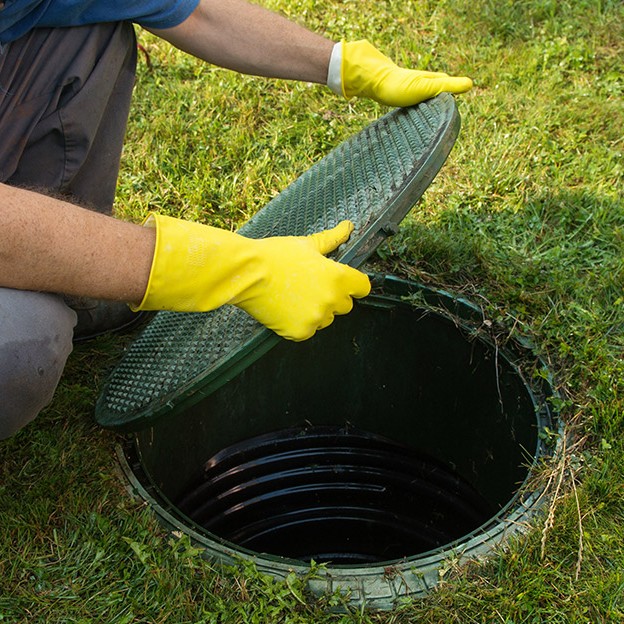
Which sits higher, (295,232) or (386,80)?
(386,80)

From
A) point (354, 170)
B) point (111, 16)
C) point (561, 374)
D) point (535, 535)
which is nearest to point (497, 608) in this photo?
point (535, 535)

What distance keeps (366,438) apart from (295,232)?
3.71ft

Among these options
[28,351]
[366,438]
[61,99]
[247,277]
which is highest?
[61,99]

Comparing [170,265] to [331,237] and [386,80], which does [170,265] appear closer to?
[331,237]

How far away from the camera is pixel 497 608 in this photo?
1.79 metres

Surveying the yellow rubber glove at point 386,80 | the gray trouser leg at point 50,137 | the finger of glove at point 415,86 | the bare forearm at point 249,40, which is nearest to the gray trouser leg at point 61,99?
the gray trouser leg at point 50,137

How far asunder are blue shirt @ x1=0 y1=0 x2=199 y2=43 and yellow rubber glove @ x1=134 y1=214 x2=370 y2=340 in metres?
0.63

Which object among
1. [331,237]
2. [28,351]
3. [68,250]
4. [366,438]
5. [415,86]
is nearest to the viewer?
[68,250]

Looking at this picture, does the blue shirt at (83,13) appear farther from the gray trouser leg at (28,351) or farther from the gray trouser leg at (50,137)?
the gray trouser leg at (28,351)

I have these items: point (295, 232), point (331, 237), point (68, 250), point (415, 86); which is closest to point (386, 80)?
point (415, 86)

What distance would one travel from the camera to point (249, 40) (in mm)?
2439

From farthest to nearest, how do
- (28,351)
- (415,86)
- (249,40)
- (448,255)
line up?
(448,255) → (249,40) → (415,86) → (28,351)

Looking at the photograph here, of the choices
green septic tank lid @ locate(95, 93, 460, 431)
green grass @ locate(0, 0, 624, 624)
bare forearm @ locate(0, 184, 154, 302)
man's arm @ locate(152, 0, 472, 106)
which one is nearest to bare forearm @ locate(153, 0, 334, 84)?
man's arm @ locate(152, 0, 472, 106)

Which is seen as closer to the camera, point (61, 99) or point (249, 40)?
point (61, 99)
